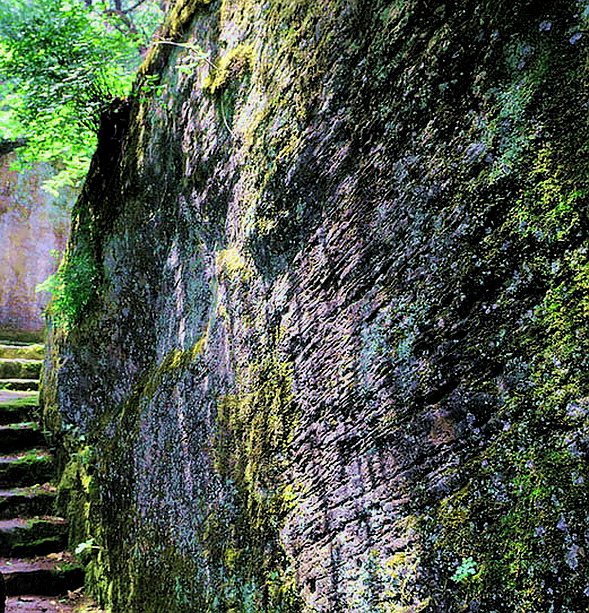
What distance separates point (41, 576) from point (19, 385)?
3.36 meters

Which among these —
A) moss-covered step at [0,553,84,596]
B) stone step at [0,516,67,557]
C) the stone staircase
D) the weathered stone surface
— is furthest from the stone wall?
the weathered stone surface

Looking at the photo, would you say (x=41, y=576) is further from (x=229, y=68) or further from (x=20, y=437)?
(x=229, y=68)

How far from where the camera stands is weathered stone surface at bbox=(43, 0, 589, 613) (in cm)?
129

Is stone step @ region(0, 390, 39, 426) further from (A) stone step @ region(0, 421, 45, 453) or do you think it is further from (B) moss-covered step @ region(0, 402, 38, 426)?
(A) stone step @ region(0, 421, 45, 453)

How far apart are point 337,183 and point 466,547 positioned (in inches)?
49.9

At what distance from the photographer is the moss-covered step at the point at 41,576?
4.30m

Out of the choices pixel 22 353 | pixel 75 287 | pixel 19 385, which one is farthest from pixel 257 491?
pixel 22 353

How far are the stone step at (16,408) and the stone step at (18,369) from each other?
1.10m

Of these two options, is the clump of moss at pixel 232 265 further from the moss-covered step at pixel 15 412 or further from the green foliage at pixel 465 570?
the moss-covered step at pixel 15 412

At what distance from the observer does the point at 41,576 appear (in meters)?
4.38

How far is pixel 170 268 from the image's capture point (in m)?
3.61

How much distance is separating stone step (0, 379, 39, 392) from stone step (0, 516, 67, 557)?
2520mm

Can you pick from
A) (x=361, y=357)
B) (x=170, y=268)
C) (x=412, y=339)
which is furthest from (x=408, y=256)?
(x=170, y=268)

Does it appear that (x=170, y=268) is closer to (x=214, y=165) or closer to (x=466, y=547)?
(x=214, y=165)
